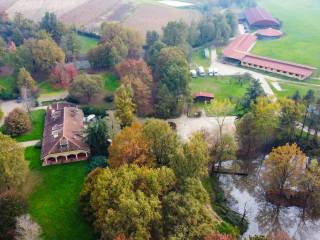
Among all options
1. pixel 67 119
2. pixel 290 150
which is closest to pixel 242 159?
pixel 290 150

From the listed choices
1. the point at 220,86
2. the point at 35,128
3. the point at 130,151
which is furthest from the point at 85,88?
the point at 220,86

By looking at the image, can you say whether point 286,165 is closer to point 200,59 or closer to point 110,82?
point 110,82

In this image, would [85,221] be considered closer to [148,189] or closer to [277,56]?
[148,189]

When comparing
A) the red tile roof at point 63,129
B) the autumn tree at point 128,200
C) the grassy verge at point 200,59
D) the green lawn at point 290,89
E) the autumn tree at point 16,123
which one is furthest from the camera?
the grassy verge at point 200,59

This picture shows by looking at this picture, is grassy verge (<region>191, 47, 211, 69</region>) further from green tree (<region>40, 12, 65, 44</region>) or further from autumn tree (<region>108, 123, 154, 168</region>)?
autumn tree (<region>108, 123, 154, 168</region>)

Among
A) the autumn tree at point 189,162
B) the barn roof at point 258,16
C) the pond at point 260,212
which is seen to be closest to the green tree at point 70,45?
the pond at point 260,212

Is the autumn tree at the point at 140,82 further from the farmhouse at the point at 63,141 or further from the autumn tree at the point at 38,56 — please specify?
the autumn tree at the point at 38,56

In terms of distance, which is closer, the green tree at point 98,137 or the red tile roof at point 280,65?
the green tree at point 98,137

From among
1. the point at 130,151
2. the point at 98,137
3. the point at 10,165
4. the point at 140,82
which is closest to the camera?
the point at 10,165
